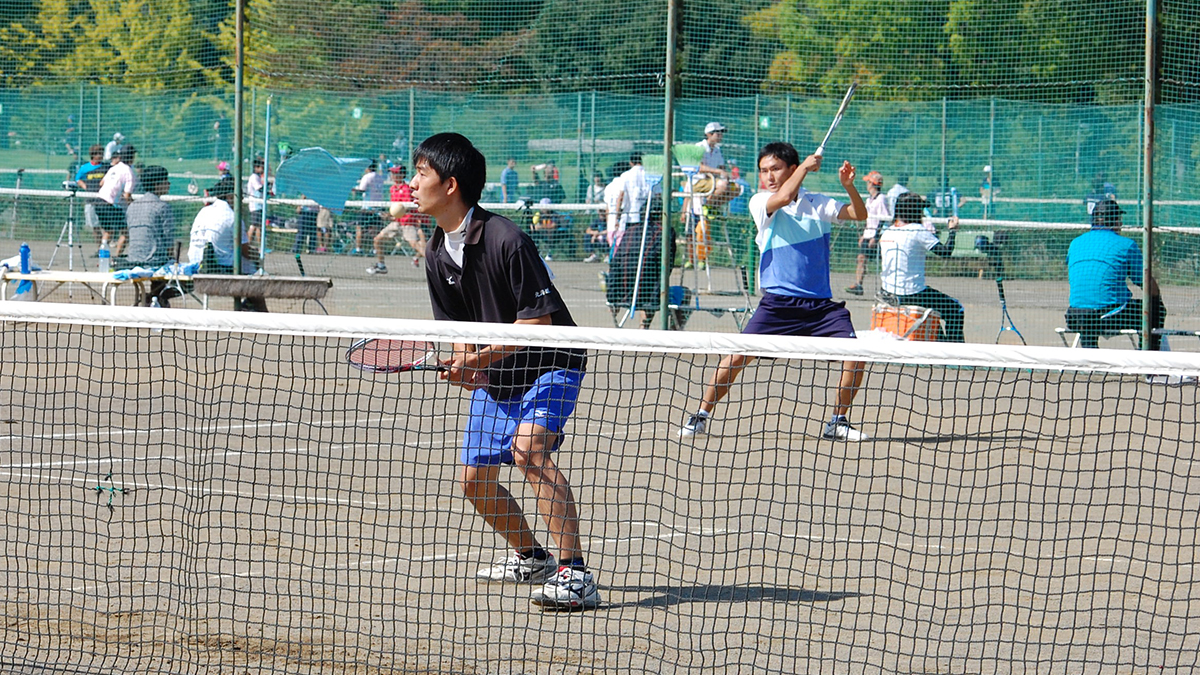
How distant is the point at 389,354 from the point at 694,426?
4.25 m

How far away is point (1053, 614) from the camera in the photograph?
18.2 ft

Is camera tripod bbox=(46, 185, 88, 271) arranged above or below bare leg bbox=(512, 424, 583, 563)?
above

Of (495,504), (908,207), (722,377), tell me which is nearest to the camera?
(495,504)

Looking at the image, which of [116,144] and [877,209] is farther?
[116,144]

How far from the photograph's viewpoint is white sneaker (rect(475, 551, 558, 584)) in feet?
18.4

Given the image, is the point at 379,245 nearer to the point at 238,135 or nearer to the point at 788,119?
the point at 238,135

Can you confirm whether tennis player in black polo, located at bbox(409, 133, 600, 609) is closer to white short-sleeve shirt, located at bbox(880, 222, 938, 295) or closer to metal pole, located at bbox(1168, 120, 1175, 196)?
white short-sleeve shirt, located at bbox(880, 222, 938, 295)

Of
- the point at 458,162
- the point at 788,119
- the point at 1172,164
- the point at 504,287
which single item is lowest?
the point at 504,287

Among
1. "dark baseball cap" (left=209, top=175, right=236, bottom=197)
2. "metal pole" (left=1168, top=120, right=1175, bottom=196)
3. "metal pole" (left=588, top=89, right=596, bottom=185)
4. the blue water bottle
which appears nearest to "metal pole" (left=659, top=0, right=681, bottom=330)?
"metal pole" (left=1168, top=120, right=1175, bottom=196)

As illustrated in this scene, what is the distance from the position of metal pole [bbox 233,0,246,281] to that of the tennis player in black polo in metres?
9.69

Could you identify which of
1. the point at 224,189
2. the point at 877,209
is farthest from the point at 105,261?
the point at 877,209

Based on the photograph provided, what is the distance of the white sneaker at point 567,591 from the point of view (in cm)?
530

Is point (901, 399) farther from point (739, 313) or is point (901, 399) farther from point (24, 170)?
point (24, 170)

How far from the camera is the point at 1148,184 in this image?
12289mm
